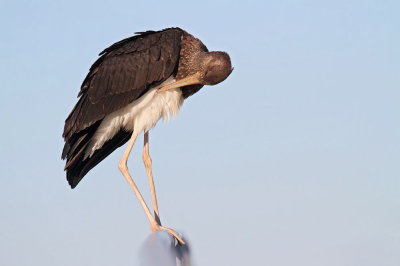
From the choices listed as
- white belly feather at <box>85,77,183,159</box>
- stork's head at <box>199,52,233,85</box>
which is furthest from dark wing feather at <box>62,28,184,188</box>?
stork's head at <box>199,52,233,85</box>

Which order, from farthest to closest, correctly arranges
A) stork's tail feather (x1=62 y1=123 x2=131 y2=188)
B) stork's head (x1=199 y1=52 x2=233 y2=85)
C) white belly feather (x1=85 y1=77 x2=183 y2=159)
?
white belly feather (x1=85 y1=77 x2=183 y2=159), stork's head (x1=199 y1=52 x2=233 y2=85), stork's tail feather (x1=62 y1=123 x2=131 y2=188)

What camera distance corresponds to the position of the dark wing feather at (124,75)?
9461 mm

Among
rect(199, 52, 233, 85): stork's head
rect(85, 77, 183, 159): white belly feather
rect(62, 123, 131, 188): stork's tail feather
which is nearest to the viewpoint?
rect(62, 123, 131, 188): stork's tail feather

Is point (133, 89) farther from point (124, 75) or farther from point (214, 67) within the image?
point (214, 67)

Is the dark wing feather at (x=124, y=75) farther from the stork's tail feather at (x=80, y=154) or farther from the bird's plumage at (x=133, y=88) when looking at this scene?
the stork's tail feather at (x=80, y=154)

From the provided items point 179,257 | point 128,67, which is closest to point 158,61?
point 128,67

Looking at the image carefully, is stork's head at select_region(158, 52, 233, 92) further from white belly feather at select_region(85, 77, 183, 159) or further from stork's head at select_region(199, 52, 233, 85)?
white belly feather at select_region(85, 77, 183, 159)

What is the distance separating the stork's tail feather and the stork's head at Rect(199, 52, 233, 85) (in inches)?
52.7

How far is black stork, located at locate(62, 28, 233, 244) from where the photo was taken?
9.48 metres

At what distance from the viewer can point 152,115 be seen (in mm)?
9633

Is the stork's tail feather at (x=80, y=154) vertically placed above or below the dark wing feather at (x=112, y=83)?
below

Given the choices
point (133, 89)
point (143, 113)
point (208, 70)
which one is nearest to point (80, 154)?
point (143, 113)

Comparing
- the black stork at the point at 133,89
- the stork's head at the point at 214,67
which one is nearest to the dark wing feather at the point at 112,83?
the black stork at the point at 133,89

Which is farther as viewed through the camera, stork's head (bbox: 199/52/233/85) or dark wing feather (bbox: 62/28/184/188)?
stork's head (bbox: 199/52/233/85)
